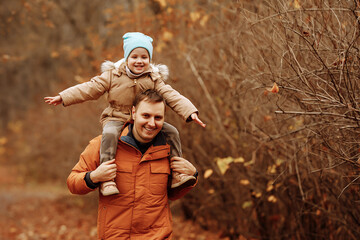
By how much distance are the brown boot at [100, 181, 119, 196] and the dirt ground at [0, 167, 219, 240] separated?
4.68m

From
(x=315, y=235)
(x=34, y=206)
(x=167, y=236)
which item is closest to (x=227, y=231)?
(x=315, y=235)

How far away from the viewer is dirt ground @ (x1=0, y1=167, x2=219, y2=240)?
332 inches

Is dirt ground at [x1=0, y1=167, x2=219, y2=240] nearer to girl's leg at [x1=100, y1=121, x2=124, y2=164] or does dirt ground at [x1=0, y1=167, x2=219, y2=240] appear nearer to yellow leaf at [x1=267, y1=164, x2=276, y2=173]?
yellow leaf at [x1=267, y1=164, x2=276, y2=173]

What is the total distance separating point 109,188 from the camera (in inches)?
124

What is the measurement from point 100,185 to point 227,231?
4477mm

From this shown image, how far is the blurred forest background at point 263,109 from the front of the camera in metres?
3.81

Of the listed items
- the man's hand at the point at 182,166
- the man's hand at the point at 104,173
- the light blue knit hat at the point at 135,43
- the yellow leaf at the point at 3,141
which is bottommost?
the man's hand at the point at 182,166

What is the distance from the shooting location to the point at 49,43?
2036cm

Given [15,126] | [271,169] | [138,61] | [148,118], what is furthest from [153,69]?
[15,126]

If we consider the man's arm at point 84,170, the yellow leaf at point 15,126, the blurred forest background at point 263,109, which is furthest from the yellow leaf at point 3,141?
the man's arm at point 84,170

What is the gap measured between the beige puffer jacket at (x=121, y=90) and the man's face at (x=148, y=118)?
15 centimetres

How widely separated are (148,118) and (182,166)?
0.48 metres

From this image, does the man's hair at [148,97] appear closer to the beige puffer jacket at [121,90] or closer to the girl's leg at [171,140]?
the beige puffer jacket at [121,90]

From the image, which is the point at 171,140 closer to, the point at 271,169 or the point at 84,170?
the point at 84,170
